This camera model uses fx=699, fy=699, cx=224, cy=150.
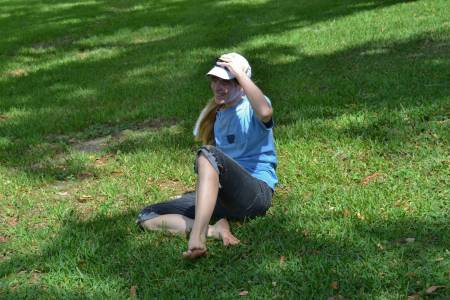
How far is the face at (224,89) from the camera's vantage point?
459cm

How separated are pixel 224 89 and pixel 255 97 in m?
0.34

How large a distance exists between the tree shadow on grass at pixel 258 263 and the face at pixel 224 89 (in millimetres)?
839

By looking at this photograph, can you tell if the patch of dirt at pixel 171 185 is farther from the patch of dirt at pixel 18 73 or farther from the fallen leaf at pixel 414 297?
the patch of dirt at pixel 18 73

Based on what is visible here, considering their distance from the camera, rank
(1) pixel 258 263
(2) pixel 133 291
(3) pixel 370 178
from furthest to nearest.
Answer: (3) pixel 370 178, (1) pixel 258 263, (2) pixel 133 291

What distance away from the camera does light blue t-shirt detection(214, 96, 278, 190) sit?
4.69 m

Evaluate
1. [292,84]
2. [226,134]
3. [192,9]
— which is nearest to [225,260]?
[226,134]

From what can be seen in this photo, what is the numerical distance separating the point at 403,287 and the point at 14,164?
4329 mm

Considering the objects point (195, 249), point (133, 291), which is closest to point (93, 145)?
point (195, 249)

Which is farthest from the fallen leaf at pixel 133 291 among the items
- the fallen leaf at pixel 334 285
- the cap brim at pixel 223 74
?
the cap brim at pixel 223 74

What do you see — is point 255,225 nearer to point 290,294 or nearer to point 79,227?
point 290,294

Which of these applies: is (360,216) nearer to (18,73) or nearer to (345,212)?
(345,212)

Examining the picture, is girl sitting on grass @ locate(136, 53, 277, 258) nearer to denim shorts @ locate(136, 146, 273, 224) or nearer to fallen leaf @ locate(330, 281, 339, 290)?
denim shorts @ locate(136, 146, 273, 224)

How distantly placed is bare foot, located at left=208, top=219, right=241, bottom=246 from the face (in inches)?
32.0

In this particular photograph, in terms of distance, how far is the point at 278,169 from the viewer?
568cm
